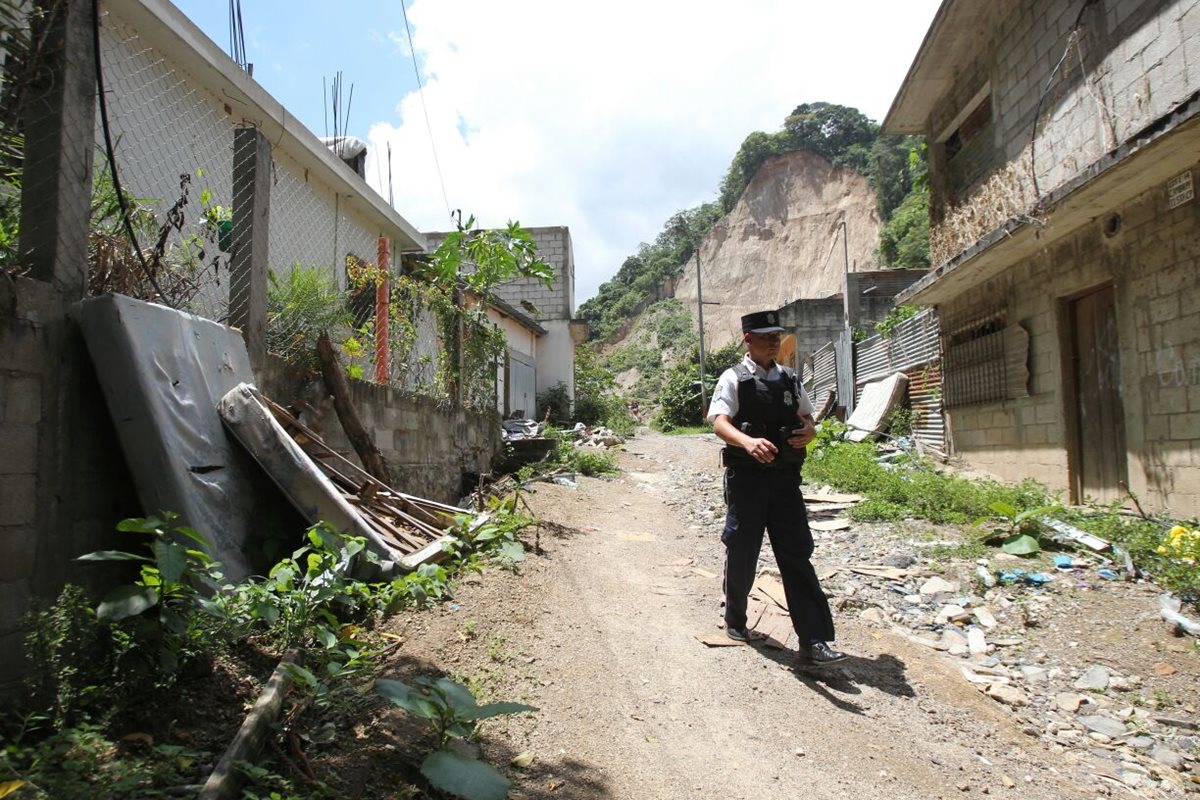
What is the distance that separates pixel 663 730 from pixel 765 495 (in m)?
1.30

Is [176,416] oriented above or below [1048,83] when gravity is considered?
below

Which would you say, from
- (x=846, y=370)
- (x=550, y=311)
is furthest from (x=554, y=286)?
(x=846, y=370)

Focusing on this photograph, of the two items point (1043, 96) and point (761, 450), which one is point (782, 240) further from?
point (761, 450)

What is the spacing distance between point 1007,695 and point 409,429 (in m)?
4.99

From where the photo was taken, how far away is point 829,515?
7.07 meters

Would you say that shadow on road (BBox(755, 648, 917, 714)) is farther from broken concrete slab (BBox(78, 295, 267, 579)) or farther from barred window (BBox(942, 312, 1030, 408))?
barred window (BBox(942, 312, 1030, 408))

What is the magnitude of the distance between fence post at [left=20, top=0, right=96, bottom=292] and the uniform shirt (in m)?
2.85

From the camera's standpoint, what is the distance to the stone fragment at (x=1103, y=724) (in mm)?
3020

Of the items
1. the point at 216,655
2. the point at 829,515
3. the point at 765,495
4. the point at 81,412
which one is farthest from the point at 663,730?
the point at 829,515

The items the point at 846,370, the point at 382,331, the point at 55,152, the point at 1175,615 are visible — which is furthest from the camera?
the point at 846,370

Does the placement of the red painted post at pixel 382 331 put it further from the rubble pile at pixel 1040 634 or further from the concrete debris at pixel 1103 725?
the concrete debris at pixel 1103 725

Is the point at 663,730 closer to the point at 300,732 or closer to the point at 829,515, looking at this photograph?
the point at 300,732

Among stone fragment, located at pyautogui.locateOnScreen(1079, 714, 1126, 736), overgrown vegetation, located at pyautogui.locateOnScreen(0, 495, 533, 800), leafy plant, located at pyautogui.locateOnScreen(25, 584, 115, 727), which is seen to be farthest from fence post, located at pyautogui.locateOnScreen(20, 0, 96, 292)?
stone fragment, located at pyautogui.locateOnScreen(1079, 714, 1126, 736)

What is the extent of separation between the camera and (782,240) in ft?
155
